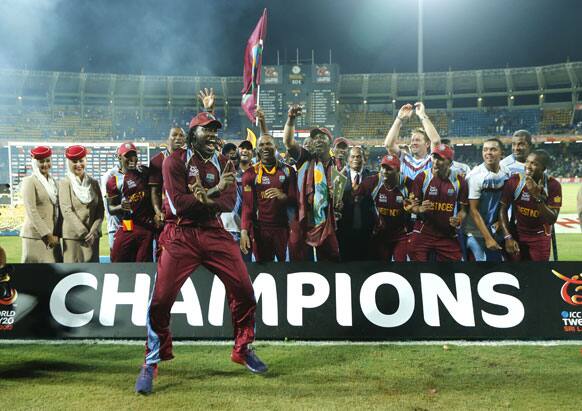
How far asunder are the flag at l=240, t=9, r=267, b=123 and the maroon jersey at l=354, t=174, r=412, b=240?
245 cm

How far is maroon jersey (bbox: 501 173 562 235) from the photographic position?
555cm

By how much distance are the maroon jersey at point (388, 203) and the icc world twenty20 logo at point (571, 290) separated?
181 centimetres

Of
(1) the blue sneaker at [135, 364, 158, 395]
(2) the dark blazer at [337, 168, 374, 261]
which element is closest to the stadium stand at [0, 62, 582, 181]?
(2) the dark blazer at [337, 168, 374, 261]

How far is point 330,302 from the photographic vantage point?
500cm

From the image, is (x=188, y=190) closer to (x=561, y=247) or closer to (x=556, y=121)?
(x=561, y=247)

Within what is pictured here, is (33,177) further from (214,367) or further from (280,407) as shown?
(280,407)

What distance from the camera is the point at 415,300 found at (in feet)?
16.3

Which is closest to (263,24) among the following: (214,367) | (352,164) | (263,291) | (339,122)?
(352,164)

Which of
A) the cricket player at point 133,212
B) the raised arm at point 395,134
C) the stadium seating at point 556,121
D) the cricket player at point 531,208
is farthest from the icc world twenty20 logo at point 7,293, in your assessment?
the stadium seating at point 556,121

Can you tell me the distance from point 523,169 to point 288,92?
107 feet

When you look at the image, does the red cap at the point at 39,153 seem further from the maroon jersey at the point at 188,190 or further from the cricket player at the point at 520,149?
the cricket player at the point at 520,149

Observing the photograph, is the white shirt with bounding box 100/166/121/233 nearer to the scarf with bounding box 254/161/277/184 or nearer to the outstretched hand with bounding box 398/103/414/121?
the scarf with bounding box 254/161/277/184

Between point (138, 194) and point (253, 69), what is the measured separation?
9.82 ft

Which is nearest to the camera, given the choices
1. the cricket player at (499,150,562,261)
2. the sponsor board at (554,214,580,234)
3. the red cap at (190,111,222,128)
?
the red cap at (190,111,222,128)
